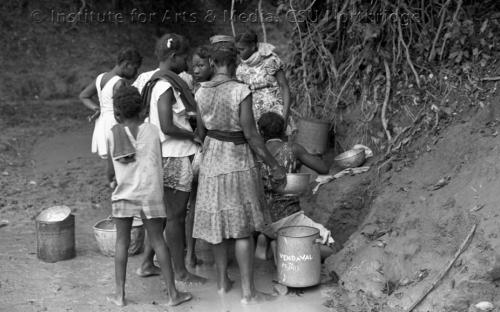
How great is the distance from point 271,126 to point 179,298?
1.45 metres

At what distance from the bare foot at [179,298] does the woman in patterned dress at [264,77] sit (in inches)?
77.1

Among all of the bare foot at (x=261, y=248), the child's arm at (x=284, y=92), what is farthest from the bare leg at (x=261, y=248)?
the child's arm at (x=284, y=92)

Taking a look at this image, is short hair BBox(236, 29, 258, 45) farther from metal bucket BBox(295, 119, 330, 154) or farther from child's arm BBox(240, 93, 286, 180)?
child's arm BBox(240, 93, 286, 180)

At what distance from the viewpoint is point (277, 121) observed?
5141 mm

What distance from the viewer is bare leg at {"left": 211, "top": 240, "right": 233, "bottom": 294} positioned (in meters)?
4.61

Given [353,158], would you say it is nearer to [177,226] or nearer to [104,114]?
[177,226]

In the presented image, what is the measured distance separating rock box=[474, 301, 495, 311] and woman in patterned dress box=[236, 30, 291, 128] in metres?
2.55

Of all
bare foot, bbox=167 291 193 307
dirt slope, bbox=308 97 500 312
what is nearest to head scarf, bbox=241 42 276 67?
dirt slope, bbox=308 97 500 312

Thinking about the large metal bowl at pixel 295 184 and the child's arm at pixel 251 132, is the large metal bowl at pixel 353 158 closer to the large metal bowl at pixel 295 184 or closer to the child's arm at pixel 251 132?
the large metal bowl at pixel 295 184

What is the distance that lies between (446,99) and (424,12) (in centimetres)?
101

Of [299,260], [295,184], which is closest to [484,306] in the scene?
[299,260]

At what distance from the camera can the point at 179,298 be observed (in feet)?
15.0

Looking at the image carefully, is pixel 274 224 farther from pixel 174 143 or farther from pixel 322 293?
pixel 174 143

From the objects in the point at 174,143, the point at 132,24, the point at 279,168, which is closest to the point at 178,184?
the point at 174,143
